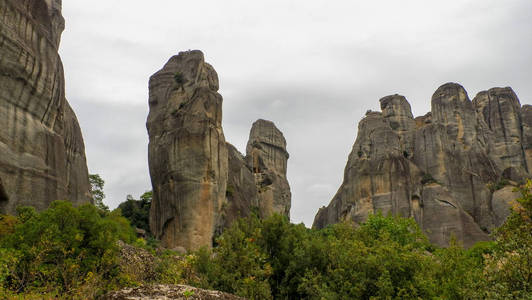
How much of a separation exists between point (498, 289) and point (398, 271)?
16.3 feet

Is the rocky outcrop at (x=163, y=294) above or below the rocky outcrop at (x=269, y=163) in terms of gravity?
below

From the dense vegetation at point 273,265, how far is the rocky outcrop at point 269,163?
4892 centimetres

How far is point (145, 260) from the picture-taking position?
78.0 ft

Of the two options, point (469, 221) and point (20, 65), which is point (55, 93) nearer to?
point (20, 65)

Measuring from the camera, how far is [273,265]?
67.5 ft

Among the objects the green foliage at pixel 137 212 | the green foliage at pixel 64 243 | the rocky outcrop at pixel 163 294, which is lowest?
the rocky outcrop at pixel 163 294

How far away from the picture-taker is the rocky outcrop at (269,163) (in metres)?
76.1

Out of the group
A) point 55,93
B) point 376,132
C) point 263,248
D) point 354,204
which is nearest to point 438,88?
point 376,132

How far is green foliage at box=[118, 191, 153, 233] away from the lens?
176 feet

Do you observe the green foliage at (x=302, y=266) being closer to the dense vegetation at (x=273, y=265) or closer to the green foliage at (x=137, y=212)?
the dense vegetation at (x=273, y=265)

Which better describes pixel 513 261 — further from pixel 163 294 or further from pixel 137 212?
pixel 137 212

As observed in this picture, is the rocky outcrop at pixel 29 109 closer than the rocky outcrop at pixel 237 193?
Yes

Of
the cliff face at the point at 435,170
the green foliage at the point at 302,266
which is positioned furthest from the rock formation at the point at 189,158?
the green foliage at the point at 302,266

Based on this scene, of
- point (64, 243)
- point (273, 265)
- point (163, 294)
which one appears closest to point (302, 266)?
point (273, 265)
